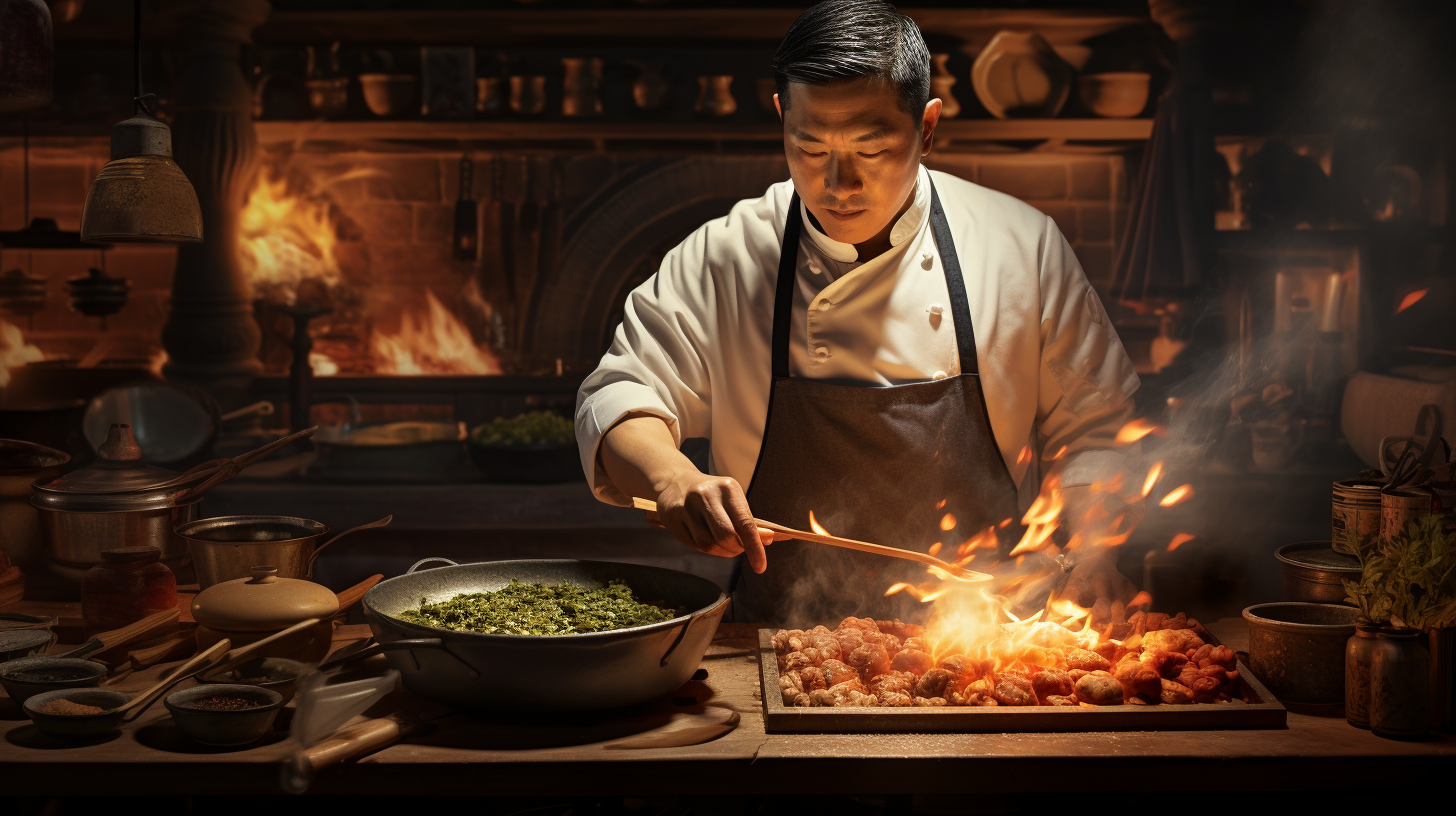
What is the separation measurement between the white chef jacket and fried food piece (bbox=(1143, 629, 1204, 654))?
45 cm

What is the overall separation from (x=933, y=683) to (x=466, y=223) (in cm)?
439

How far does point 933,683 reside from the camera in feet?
5.37

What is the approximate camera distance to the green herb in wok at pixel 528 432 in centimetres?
411

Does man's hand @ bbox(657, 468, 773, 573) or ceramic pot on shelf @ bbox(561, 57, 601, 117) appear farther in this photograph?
ceramic pot on shelf @ bbox(561, 57, 601, 117)

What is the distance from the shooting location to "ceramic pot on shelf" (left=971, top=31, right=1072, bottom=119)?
4.71 m

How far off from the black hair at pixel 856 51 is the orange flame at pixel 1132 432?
0.73 m

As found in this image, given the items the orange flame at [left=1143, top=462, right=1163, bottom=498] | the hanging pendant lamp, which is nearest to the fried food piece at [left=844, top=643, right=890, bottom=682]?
the orange flame at [left=1143, top=462, right=1163, bottom=498]

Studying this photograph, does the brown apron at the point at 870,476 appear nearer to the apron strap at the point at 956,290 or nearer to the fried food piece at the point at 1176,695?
the apron strap at the point at 956,290

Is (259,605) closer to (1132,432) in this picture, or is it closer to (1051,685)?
(1051,685)

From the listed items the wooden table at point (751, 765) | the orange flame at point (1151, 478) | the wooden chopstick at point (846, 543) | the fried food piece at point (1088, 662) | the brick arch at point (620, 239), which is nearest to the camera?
the wooden table at point (751, 765)

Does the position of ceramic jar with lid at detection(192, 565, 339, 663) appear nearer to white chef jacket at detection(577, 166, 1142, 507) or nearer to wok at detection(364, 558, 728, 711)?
wok at detection(364, 558, 728, 711)

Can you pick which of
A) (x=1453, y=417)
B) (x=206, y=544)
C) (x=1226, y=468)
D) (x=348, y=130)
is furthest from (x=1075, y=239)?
(x=206, y=544)

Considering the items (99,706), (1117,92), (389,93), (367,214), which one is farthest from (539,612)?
(367,214)

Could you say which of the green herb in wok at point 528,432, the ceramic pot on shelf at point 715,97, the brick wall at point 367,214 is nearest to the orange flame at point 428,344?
the brick wall at point 367,214
